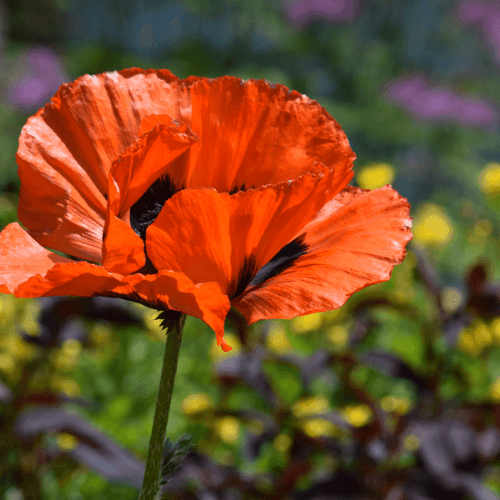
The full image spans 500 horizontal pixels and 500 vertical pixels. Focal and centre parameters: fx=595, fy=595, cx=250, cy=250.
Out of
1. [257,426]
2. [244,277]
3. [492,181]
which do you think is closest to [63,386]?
[257,426]

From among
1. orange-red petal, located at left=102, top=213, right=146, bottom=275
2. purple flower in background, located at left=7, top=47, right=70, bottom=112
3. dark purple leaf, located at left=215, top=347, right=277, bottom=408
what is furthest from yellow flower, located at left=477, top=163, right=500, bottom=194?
purple flower in background, located at left=7, top=47, right=70, bottom=112

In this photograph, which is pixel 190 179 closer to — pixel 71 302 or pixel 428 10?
pixel 71 302

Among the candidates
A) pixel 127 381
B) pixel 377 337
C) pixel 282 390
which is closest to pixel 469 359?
pixel 377 337

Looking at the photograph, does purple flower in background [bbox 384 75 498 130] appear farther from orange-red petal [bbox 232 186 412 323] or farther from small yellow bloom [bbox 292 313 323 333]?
orange-red petal [bbox 232 186 412 323]

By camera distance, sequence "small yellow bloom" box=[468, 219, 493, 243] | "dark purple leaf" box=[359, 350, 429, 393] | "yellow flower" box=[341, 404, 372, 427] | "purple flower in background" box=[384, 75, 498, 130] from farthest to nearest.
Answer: "purple flower in background" box=[384, 75, 498, 130]
"small yellow bloom" box=[468, 219, 493, 243]
"yellow flower" box=[341, 404, 372, 427]
"dark purple leaf" box=[359, 350, 429, 393]

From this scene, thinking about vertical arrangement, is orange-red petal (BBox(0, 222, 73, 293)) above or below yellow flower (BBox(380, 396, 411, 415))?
above

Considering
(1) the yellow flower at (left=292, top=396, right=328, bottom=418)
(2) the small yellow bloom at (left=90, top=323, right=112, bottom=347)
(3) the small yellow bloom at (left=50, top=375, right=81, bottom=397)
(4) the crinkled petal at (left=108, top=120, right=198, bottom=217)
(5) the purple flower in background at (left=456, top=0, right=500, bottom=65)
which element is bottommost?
(2) the small yellow bloom at (left=90, top=323, right=112, bottom=347)

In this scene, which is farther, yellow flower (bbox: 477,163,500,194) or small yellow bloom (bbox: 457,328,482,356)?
yellow flower (bbox: 477,163,500,194)
